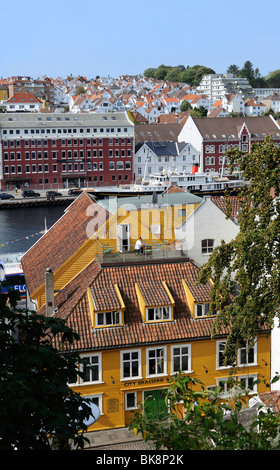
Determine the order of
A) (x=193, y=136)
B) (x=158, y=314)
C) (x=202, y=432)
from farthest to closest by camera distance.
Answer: (x=193, y=136), (x=158, y=314), (x=202, y=432)

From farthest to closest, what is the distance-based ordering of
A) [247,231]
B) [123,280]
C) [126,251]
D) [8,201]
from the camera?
[8,201] < [126,251] < [123,280] < [247,231]

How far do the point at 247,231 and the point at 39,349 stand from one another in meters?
7.22

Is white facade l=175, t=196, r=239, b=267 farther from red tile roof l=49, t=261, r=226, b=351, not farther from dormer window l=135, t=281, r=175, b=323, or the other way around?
dormer window l=135, t=281, r=175, b=323

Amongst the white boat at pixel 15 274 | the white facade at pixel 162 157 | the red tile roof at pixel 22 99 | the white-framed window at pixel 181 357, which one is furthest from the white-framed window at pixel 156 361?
the red tile roof at pixel 22 99

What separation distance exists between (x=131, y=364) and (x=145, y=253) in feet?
12.4

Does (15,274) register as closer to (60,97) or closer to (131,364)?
(131,364)

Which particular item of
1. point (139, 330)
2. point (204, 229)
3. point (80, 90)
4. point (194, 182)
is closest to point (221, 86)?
point (80, 90)

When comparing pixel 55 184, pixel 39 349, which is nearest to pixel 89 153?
pixel 55 184

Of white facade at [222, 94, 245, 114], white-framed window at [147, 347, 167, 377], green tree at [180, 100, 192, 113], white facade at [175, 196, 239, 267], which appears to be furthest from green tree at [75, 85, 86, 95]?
white-framed window at [147, 347, 167, 377]

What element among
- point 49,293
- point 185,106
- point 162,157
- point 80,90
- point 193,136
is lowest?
point 49,293

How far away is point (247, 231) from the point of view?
1376 centimetres

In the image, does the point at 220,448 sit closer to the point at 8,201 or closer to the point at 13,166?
the point at 8,201

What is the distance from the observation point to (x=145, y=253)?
2003cm

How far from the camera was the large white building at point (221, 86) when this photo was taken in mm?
187125
